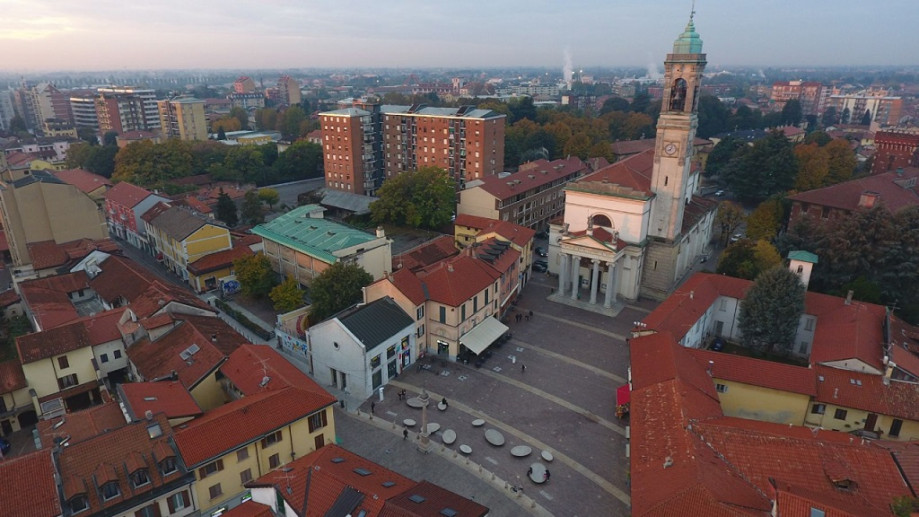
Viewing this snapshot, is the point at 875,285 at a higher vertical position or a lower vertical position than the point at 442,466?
higher

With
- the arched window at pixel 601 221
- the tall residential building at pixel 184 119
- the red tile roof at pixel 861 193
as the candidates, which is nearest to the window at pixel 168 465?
the arched window at pixel 601 221

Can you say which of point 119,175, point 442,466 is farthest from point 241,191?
point 442,466

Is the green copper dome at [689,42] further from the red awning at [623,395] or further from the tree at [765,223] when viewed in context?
the red awning at [623,395]

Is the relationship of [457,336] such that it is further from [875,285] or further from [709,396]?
[875,285]

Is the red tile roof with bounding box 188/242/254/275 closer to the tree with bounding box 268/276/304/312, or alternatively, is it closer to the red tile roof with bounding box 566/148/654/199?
the tree with bounding box 268/276/304/312

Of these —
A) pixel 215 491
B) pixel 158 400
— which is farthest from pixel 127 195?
pixel 215 491

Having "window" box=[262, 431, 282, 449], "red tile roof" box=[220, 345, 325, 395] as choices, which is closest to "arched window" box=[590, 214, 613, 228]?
"red tile roof" box=[220, 345, 325, 395]
